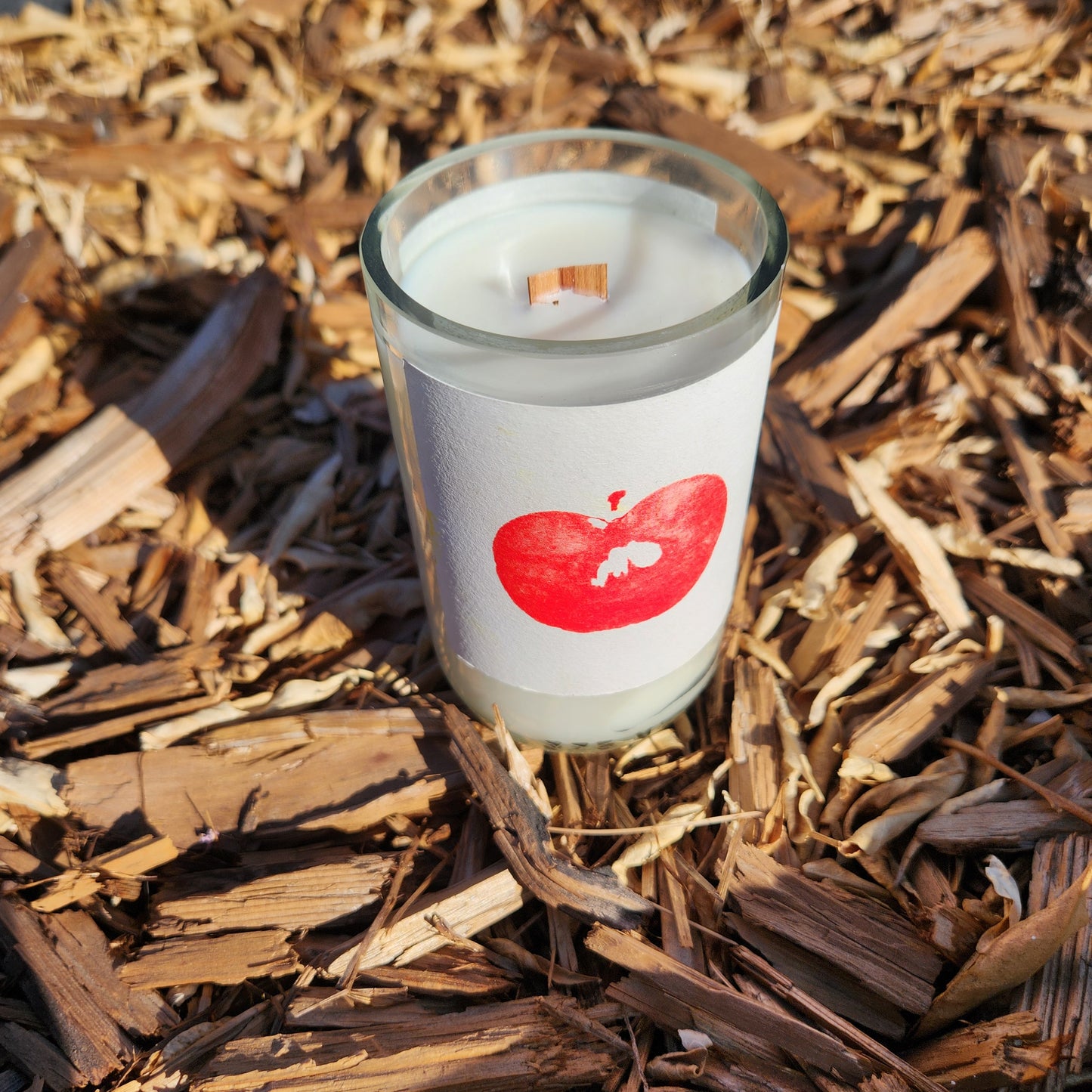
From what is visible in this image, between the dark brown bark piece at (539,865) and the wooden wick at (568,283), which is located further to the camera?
the dark brown bark piece at (539,865)

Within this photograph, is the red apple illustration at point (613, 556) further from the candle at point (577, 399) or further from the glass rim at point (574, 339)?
the glass rim at point (574, 339)

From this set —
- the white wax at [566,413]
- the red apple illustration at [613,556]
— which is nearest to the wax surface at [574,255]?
the white wax at [566,413]

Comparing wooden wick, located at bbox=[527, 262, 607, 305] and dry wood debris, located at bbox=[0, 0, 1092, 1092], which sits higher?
wooden wick, located at bbox=[527, 262, 607, 305]

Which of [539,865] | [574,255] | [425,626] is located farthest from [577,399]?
[425,626]

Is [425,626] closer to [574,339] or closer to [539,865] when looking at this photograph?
[539,865]

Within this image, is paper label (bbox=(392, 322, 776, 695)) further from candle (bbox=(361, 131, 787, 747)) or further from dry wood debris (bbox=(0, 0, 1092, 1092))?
dry wood debris (bbox=(0, 0, 1092, 1092))

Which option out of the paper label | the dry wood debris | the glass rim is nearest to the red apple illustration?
the paper label

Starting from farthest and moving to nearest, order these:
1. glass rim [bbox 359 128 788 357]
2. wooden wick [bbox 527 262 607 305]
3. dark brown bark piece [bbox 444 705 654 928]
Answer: dark brown bark piece [bbox 444 705 654 928] < wooden wick [bbox 527 262 607 305] < glass rim [bbox 359 128 788 357]
